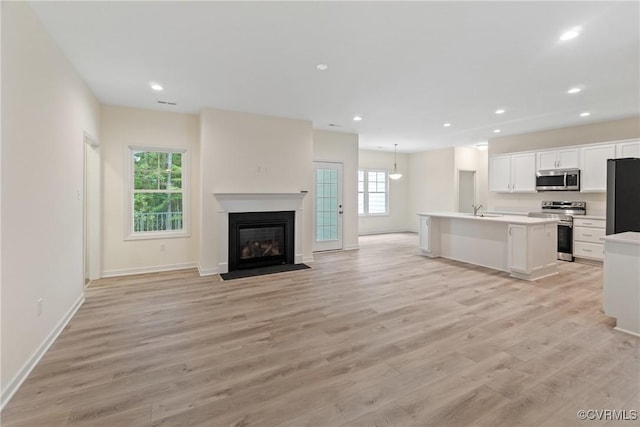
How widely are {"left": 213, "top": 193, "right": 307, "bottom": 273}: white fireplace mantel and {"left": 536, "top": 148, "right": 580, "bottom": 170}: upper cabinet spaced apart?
17.9 feet

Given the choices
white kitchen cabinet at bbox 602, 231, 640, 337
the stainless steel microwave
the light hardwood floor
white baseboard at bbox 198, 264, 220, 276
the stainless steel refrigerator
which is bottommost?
the light hardwood floor

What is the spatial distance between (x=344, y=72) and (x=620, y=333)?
4025mm

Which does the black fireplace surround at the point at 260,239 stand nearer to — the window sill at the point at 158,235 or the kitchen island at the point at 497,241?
the window sill at the point at 158,235

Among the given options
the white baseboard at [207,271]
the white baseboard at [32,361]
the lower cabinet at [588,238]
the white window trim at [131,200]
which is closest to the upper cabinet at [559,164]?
the lower cabinet at [588,238]

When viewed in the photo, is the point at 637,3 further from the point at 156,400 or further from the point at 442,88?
the point at 156,400

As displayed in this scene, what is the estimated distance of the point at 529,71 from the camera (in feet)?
12.1

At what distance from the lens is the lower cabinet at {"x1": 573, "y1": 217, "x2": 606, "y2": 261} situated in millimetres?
5740

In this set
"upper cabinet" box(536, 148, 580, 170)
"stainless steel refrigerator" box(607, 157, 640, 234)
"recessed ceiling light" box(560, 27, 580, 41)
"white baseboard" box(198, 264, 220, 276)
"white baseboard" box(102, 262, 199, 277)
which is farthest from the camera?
"upper cabinet" box(536, 148, 580, 170)

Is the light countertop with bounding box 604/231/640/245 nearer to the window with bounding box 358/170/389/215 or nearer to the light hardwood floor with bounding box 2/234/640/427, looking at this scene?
the light hardwood floor with bounding box 2/234/640/427

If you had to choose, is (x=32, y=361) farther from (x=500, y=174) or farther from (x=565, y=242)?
(x=500, y=174)

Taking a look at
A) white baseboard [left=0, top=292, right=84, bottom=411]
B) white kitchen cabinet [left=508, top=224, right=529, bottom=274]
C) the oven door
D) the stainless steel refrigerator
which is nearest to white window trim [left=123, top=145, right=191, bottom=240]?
white baseboard [left=0, top=292, right=84, bottom=411]

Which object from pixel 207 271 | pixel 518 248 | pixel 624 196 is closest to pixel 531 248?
pixel 518 248

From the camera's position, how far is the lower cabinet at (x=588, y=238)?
5.74 meters

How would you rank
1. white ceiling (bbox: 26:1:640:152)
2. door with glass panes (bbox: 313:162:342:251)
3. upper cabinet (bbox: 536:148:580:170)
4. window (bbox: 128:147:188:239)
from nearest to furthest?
white ceiling (bbox: 26:1:640:152) < window (bbox: 128:147:188:239) < upper cabinet (bbox: 536:148:580:170) < door with glass panes (bbox: 313:162:342:251)
